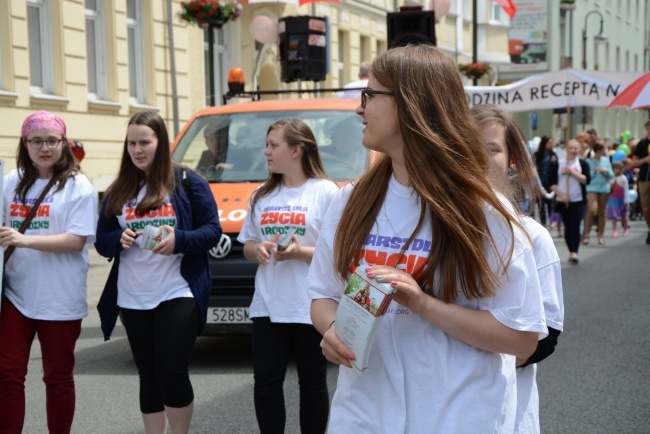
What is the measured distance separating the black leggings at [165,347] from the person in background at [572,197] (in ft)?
35.0

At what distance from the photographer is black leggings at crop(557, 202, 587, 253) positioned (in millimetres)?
15008

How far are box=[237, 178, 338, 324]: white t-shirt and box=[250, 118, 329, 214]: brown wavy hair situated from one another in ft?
0.11

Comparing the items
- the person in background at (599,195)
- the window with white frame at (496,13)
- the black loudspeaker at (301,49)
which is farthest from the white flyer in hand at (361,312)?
the window with white frame at (496,13)

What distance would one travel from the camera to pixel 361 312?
2.52 meters

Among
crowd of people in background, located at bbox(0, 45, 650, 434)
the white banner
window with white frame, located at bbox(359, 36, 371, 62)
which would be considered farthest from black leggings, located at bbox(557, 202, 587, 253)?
window with white frame, located at bbox(359, 36, 371, 62)

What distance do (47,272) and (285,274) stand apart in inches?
46.2

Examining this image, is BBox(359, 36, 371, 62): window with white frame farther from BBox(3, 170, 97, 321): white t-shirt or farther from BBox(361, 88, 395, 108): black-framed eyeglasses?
BBox(361, 88, 395, 108): black-framed eyeglasses

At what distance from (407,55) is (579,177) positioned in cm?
1298

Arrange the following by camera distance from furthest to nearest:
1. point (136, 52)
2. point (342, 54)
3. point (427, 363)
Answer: point (342, 54) < point (136, 52) < point (427, 363)

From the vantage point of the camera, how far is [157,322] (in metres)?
5.07

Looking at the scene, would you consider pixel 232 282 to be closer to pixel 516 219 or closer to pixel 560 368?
pixel 560 368

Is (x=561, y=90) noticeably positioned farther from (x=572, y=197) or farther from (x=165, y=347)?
(x=165, y=347)

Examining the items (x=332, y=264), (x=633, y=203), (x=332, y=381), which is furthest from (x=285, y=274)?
(x=633, y=203)

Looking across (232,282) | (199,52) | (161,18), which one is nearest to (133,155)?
(232,282)
